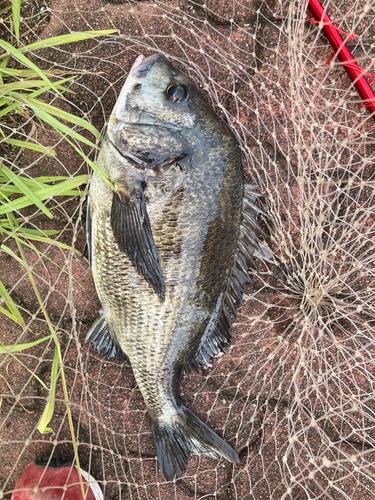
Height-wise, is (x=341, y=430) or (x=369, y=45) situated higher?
(x=369, y=45)

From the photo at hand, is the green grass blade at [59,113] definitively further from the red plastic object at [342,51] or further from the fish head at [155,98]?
the red plastic object at [342,51]

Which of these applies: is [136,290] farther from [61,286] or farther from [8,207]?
[8,207]

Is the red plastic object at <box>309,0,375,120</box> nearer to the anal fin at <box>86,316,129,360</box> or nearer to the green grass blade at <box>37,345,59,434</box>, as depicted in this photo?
the anal fin at <box>86,316,129,360</box>

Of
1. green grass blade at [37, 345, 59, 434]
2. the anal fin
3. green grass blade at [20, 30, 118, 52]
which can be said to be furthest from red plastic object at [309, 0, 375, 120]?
green grass blade at [37, 345, 59, 434]

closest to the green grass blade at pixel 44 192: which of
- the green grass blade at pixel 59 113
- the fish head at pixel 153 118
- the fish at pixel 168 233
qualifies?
the fish at pixel 168 233

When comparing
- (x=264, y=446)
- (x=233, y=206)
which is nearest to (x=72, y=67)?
(x=233, y=206)
